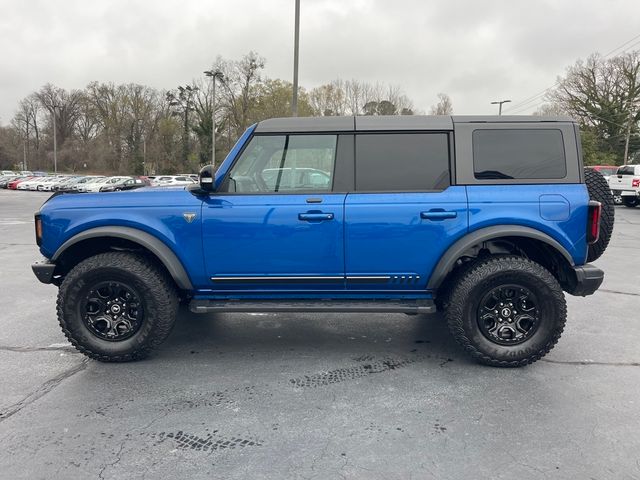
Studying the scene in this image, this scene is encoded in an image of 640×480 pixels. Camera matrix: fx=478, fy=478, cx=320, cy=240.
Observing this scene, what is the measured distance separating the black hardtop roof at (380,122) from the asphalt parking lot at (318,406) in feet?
6.44

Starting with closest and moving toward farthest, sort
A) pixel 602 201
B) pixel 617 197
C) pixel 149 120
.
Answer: pixel 602 201, pixel 617 197, pixel 149 120

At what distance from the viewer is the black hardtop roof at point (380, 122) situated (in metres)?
3.95

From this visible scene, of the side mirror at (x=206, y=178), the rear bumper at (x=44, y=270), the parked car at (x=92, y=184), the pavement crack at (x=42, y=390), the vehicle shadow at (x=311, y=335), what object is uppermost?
the parked car at (x=92, y=184)

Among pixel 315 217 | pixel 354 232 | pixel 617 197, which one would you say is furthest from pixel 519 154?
pixel 617 197

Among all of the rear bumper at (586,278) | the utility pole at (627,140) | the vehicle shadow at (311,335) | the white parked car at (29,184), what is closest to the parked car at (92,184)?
the white parked car at (29,184)

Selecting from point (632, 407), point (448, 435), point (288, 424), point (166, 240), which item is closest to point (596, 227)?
point (632, 407)

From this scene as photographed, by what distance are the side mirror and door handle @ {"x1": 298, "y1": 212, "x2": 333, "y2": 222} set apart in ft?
2.51

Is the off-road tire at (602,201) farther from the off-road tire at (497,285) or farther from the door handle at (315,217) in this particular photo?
the door handle at (315,217)

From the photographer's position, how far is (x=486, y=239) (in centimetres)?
374

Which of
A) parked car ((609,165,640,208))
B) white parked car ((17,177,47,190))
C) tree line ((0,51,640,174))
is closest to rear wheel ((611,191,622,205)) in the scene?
parked car ((609,165,640,208))

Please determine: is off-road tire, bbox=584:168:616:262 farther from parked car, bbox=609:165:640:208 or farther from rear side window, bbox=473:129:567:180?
parked car, bbox=609:165:640:208

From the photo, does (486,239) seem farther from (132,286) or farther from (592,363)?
(132,286)

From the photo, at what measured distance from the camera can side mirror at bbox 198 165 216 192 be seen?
377cm

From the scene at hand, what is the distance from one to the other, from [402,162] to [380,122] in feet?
1.28
